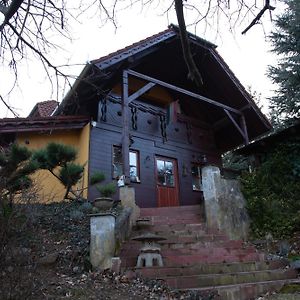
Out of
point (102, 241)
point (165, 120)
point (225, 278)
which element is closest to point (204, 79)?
point (165, 120)

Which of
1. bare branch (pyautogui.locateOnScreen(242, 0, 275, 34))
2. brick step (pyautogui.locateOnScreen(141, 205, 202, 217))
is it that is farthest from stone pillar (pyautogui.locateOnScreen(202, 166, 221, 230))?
bare branch (pyautogui.locateOnScreen(242, 0, 275, 34))

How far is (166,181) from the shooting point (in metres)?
14.5

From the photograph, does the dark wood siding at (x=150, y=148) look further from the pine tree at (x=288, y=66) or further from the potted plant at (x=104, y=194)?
the pine tree at (x=288, y=66)

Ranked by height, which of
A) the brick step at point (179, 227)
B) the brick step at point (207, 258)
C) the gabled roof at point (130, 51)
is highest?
the gabled roof at point (130, 51)

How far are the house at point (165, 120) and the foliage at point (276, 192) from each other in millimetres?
2253

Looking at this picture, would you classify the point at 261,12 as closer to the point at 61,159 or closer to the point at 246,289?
the point at 246,289

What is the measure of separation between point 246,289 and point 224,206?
129 inches

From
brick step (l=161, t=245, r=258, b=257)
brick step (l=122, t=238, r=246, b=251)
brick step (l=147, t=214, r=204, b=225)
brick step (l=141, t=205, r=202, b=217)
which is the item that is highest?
brick step (l=141, t=205, r=202, b=217)

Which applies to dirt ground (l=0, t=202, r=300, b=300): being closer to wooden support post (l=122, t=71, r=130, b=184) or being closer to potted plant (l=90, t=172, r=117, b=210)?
potted plant (l=90, t=172, r=117, b=210)

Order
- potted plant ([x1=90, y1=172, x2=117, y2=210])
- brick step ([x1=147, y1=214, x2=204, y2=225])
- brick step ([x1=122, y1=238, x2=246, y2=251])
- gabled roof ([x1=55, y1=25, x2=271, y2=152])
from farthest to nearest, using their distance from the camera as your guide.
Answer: gabled roof ([x1=55, y1=25, x2=271, y2=152])
brick step ([x1=147, y1=214, x2=204, y2=225])
potted plant ([x1=90, y1=172, x2=117, y2=210])
brick step ([x1=122, y1=238, x2=246, y2=251])

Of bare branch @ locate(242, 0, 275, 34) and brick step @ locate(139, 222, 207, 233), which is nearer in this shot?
bare branch @ locate(242, 0, 275, 34)

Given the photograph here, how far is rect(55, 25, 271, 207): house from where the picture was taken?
1279 centimetres

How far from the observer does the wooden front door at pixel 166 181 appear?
556 inches

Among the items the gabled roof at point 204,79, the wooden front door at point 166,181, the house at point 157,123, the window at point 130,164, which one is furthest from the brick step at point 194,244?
the gabled roof at point 204,79
